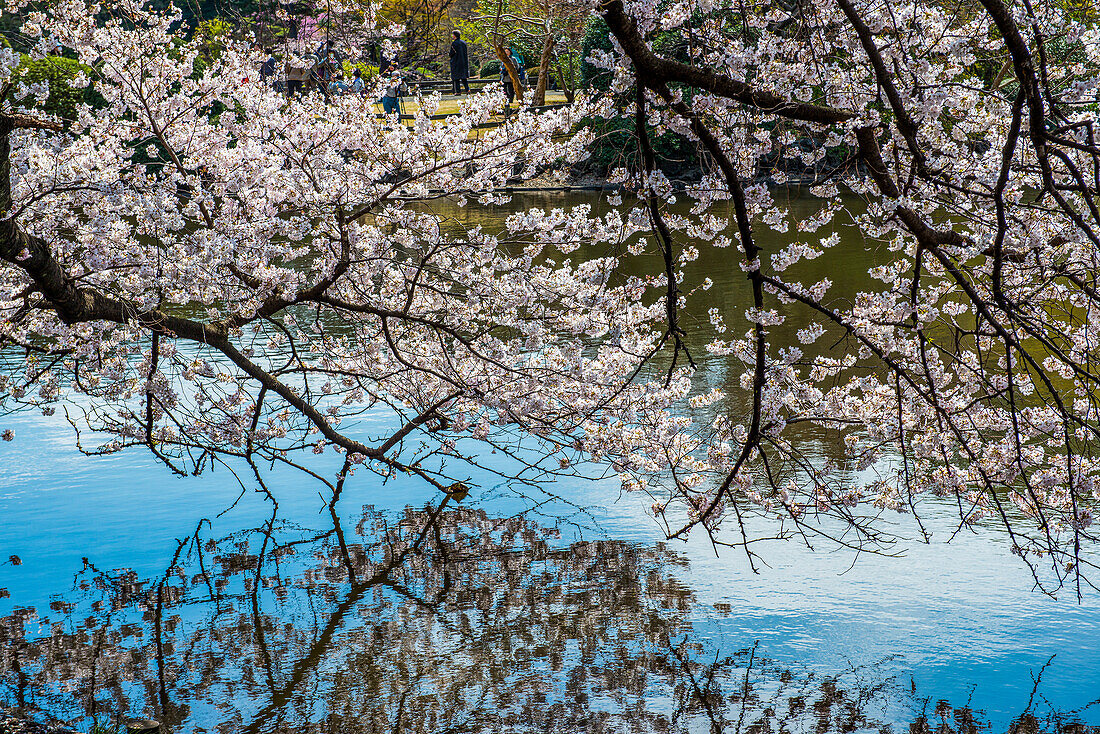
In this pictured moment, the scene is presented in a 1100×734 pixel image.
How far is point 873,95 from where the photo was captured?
14.0 ft

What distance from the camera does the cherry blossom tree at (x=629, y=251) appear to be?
4.30 metres

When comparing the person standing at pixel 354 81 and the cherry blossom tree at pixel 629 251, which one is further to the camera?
the person standing at pixel 354 81

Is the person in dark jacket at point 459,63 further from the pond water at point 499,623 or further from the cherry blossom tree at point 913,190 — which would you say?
the cherry blossom tree at point 913,190

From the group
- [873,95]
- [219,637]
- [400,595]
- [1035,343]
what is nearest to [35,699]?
[219,637]

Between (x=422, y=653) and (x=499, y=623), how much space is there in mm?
542

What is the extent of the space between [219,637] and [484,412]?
2623 millimetres

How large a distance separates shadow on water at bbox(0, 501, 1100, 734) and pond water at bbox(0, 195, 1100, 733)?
0.05ft

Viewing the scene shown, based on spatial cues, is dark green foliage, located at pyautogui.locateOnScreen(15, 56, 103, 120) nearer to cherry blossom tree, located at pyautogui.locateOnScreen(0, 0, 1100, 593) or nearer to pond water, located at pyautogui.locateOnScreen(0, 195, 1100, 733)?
cherry blossom tree, located at pyautogui.locateOnScreen(0, 0, 1100, 593)

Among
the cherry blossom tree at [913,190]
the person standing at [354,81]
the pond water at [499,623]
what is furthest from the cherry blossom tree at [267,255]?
the person standing at [354,81]

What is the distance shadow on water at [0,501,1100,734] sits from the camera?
471 cm

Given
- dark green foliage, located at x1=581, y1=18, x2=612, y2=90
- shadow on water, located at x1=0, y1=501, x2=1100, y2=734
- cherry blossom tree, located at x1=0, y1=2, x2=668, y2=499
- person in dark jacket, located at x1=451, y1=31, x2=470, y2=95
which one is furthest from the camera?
person in dark jacket, located at x1=451, y1=31, x2=470, y2=95

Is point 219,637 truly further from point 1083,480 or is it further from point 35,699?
point 1083,480

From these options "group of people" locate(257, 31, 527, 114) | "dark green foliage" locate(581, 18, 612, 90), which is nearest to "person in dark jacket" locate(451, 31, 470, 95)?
"group of people" locate(257, 31, 527, 114)

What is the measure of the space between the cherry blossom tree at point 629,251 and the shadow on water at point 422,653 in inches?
28.4
